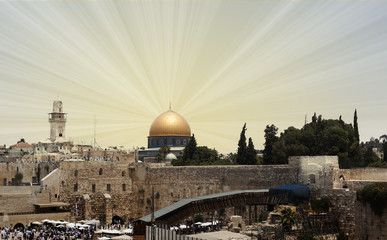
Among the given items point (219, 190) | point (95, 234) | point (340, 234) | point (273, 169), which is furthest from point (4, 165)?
point (340, 234)

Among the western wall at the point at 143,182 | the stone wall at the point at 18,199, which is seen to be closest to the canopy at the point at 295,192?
the western wall at the point at 143,182

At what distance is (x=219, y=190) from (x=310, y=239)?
45.9ft

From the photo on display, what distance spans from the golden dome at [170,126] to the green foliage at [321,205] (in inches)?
1535

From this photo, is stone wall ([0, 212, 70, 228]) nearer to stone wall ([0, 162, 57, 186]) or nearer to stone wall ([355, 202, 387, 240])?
stone wall ([0, 162, 57, 186])

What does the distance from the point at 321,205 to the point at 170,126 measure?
3964 cm

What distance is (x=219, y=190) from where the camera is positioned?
134ft

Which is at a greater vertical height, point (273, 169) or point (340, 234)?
point (273, 169)

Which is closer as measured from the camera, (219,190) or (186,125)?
(219,190)

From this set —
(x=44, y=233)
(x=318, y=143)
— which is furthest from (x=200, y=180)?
(x=44, y=233)

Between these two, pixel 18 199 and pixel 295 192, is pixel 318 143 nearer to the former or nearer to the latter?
pixel 295 192

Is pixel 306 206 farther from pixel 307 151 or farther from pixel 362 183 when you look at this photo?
pixel 307 151

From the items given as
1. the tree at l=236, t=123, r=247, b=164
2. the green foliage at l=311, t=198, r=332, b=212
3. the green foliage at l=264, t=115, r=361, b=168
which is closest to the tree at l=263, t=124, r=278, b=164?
the green foliage at l=264, t=115, r=361, b=168

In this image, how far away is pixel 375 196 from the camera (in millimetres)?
28000

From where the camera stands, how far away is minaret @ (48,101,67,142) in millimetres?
60500
